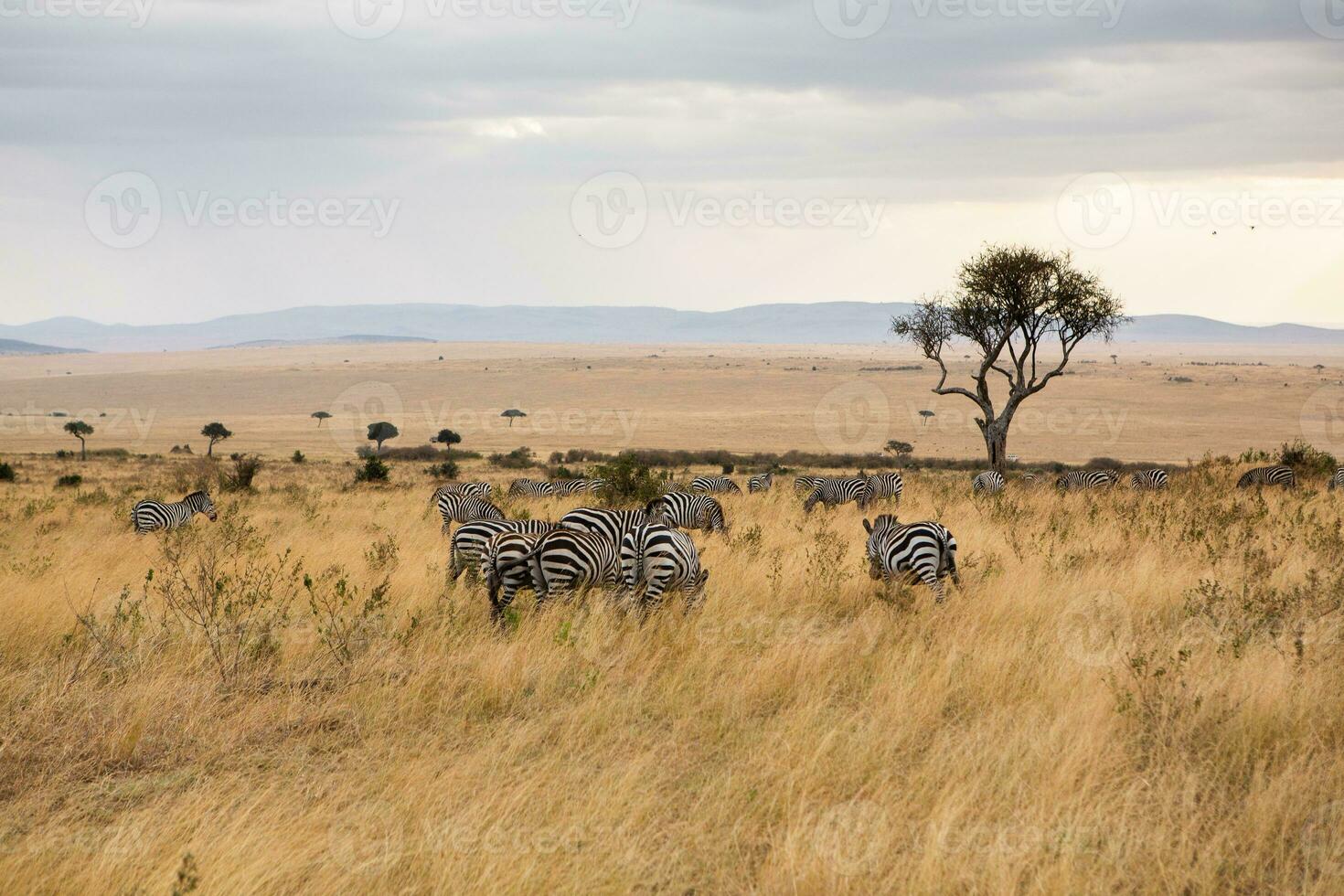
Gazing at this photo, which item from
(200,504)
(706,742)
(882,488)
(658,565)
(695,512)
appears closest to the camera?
(706,742)

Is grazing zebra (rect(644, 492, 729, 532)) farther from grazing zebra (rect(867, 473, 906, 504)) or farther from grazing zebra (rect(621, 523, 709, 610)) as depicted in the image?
grazing zebra (rect(621, 523, 709, 610))

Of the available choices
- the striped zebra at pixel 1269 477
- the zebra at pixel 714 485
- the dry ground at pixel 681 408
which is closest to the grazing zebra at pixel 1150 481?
the striped zebra at pixel 1269 477

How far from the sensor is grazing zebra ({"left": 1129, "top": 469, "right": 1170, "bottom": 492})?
863 inches

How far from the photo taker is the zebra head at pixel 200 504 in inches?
765

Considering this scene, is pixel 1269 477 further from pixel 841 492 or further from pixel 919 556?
pixel 919 556

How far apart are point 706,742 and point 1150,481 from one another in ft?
65.1

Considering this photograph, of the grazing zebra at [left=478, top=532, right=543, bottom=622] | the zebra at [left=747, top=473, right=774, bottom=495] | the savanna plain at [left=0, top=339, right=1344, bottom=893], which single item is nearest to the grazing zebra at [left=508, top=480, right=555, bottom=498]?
the zebra at [left=747, top=473, right=774, bottom=495]

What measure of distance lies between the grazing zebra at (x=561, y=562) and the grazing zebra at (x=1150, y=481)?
54.3 ft

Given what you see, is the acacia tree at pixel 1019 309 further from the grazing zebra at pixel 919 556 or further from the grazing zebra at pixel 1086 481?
the grazing zebra at pixel 919 556

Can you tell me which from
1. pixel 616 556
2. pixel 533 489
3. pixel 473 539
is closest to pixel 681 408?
pixel 533 489

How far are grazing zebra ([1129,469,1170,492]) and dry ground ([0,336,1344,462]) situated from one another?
35509mm

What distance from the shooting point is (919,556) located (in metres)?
9.95

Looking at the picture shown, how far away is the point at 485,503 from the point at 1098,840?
1402 cm

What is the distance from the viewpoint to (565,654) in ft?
25.4
